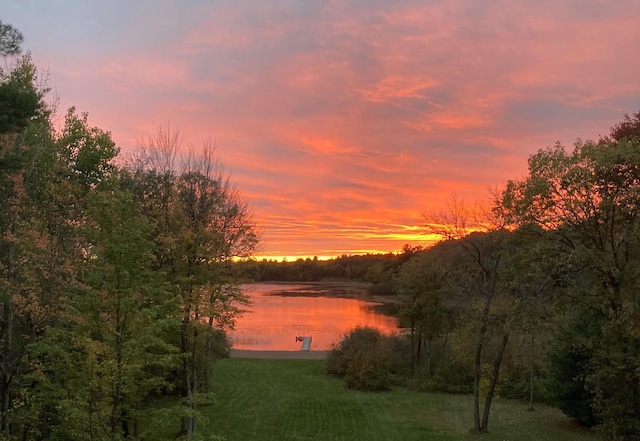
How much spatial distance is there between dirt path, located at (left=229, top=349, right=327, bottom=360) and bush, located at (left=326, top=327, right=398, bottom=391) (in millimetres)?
4832

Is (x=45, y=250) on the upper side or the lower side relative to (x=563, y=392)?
upper

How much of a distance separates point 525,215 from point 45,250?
12.3 m

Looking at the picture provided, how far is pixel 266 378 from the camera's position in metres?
29.7

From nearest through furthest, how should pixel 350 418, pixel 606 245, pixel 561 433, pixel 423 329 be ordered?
pixel 606 245 < pixel 561 433 < pixel 350 418 < pixel 423 329

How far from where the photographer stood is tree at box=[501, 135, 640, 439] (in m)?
11.1

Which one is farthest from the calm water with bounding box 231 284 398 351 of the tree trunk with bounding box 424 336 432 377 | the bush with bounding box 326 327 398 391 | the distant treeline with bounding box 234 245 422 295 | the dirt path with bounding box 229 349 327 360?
the distant treeline with bounding box 234 245 422 295

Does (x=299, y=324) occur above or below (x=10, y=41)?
below

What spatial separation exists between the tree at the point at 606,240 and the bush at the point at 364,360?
1664 cm

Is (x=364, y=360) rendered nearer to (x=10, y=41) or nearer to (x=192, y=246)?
(x=192, y=246)

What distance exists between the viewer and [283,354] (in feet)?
122

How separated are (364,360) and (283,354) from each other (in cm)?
1085

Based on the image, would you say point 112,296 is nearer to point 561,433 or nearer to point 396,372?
point 561,433

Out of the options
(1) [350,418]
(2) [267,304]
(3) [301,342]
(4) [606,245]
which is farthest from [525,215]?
(2) [267,304]

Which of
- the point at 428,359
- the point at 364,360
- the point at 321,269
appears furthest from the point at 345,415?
the point at 321,269
